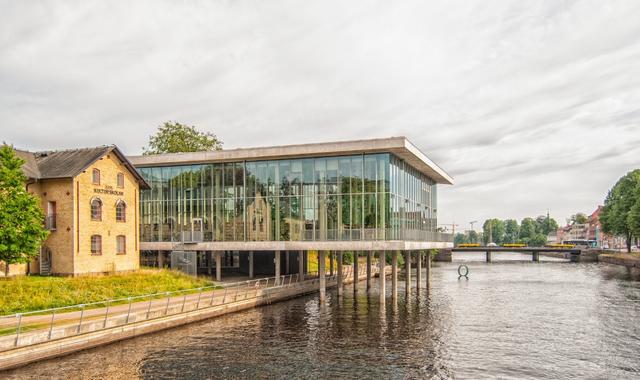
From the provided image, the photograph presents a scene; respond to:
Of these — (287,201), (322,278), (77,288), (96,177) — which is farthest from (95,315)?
(287,201)

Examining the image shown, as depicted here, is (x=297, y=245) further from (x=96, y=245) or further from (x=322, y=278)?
(x=96, y=245)

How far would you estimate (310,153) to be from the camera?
149 feet

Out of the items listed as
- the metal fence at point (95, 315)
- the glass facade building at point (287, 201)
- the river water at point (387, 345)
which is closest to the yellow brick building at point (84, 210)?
the glass facade building at point (287, 201)

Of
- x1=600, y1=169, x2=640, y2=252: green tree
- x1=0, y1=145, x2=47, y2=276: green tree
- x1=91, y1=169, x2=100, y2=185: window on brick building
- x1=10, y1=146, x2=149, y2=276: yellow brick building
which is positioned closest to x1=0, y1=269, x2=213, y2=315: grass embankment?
x1=0, y1=145, x2=47, y2=276: green tree

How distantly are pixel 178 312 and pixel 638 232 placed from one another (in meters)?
86.1

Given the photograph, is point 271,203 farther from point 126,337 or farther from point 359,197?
point 126,337

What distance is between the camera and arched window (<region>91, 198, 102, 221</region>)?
42334 millimetres

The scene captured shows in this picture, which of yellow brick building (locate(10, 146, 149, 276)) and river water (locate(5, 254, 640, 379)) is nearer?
river water (locate(5, 254, 640, 379))

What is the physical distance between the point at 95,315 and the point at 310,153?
21594 millimetres

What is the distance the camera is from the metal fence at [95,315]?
24016 mm

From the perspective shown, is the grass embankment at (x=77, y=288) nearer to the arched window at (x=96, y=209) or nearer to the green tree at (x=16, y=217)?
the green tree at (x=16, y=217)

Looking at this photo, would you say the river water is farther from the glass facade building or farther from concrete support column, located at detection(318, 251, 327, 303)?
the glass facade building

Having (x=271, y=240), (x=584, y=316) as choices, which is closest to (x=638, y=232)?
(x=584, y=316)

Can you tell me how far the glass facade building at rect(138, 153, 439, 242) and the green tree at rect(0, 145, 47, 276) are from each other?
16299 mm
